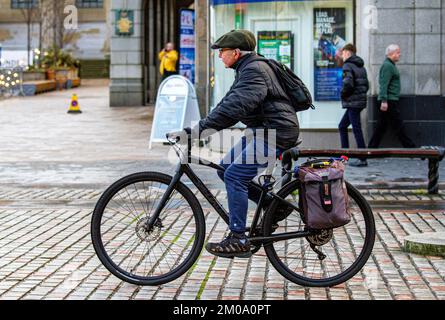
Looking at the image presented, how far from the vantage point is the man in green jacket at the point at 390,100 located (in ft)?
47.9

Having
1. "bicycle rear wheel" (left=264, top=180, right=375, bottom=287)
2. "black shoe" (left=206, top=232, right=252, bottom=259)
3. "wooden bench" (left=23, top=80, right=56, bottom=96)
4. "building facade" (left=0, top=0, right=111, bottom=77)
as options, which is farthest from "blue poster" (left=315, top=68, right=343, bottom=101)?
"building facade" (left=0, top=0, right=111, bottom=77)

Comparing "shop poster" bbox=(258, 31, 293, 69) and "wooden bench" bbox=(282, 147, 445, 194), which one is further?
"shop poster" bbox=(258, 31, 293, 69)

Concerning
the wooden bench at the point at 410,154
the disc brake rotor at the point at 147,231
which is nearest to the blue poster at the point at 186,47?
the wooden bench at the point at 410,154

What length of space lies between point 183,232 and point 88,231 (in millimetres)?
A: 2343

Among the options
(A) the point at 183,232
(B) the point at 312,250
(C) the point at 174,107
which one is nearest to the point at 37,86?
(C) the point at 174,107

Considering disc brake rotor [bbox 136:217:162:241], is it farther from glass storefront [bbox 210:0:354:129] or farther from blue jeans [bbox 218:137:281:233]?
glass storefront [bbox 210:0:354:129]

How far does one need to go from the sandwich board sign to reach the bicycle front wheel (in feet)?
34.7

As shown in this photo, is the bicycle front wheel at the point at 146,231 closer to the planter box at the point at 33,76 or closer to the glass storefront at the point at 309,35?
the glass storefront at the point at 309,35

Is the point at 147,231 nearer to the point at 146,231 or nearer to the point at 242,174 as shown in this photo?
the point at 146,231

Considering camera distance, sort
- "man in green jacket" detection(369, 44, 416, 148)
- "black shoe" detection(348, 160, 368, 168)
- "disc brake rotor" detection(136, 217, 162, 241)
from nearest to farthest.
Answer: "disc brake rotor" detection(136, 217, 162, 241), "black shoe" detection(348, 160, 368, 168), "man in green jacket" detection(369, 44, 416, 148)

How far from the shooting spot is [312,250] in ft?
22.9

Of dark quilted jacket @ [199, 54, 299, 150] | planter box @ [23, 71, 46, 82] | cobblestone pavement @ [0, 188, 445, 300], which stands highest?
planter box @ [23, 71, 46, 82]

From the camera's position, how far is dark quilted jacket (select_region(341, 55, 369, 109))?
14344 millimetres
